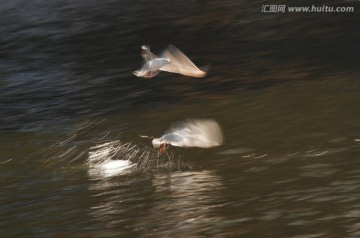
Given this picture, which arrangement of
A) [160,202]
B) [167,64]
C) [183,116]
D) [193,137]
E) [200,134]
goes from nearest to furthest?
[160,202], [193,137], [200,134], [167,64], [183,116]

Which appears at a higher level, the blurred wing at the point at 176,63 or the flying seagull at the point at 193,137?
the blurred wing at the point at 176,63

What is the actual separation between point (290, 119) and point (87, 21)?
4519 millimetres

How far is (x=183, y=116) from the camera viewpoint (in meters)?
7.96

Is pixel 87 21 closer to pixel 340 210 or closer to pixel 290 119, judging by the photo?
pixel 290 119

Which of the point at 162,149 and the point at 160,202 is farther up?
the point at 162,149

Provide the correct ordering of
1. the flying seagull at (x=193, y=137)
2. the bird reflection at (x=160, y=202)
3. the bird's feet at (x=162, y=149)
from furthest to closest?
the bird's feet at (x=162, y=149)
the flying seagull at (x=193, y=137)
the bird reflection at (x=160, y=202)

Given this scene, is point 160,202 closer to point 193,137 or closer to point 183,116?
point 193,137

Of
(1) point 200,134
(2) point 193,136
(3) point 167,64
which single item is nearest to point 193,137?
(2) point 193,136

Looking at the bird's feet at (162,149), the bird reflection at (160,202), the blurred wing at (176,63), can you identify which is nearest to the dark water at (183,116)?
the bird reflection at (160,202)

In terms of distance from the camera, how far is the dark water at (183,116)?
5.54 meters

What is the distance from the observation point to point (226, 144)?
23.0 ft

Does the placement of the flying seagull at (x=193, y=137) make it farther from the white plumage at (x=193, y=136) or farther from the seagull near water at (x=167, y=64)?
A: the seagull near water at (x=167, y=64)

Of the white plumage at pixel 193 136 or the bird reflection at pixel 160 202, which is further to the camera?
the white plumage at pixel 193 136

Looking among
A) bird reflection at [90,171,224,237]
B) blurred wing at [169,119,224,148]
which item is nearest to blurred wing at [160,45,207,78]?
blurred wing at [169,119,224,148]
